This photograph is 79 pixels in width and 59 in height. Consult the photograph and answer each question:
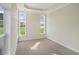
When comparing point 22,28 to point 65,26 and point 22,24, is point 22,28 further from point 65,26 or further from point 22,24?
point 65,26

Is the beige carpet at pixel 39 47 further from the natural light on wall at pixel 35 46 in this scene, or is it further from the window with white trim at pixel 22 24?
the window with white trim at pixel 22 24

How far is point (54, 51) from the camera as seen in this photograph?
140cm

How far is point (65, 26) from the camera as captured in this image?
5.10 feet

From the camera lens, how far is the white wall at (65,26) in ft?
4.87

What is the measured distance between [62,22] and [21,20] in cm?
55

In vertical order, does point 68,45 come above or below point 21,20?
below

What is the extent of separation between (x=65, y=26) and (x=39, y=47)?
1.43 ft

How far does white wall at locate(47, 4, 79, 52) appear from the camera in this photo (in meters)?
1.48

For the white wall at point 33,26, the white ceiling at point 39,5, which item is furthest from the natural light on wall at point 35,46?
the white ceiling at point 39,5

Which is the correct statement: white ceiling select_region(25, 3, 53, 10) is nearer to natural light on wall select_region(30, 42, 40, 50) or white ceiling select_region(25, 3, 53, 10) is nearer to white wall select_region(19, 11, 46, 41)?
white wall select_region(19, 11, 46, 41)

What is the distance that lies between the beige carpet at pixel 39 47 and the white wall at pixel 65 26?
99 millimetres

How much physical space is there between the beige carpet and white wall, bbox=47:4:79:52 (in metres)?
0.10
